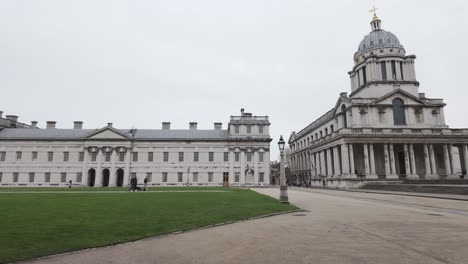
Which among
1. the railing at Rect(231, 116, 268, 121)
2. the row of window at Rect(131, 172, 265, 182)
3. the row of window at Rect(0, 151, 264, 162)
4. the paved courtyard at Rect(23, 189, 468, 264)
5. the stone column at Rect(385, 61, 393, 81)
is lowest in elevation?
the paved courtyard at Rect(23, 189, 468, 264)

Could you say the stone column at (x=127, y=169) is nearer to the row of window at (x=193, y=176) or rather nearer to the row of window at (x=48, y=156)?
the row of window at (x=193, y=176)

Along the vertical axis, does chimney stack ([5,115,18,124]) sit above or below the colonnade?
above

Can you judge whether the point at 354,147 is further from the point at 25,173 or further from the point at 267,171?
the point at 25,173

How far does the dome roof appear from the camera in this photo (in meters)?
56.9

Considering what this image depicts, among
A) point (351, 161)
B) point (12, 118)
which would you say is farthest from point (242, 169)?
point (12, 118)

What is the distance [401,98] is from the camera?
5016 cm

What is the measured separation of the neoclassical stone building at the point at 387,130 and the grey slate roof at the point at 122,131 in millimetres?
23691

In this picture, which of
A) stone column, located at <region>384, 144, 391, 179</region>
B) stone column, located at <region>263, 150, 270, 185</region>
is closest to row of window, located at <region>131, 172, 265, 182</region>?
stone column, located at <region>263, 150, 270, 185</region>

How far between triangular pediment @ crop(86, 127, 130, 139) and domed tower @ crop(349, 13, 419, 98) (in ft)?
164

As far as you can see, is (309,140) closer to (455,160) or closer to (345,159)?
(345,159)

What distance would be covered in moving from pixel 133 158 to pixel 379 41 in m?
57.4

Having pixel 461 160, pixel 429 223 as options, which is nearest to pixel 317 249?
pixel 429 223

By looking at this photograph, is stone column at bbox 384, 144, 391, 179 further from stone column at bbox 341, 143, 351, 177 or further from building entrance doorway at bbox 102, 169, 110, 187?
building entrance doorway at bbox 102, 169, 110, 187

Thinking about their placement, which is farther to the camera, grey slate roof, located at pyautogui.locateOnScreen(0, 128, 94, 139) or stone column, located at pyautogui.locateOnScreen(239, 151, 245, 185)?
grey slate roof, located at pyautogui.locateOnScreen(0, 128, 94, 139)
